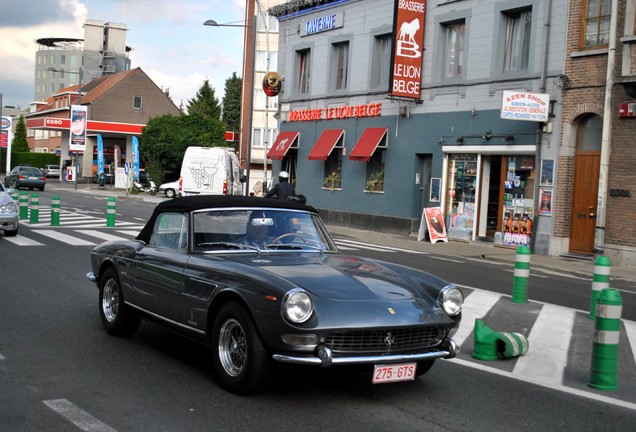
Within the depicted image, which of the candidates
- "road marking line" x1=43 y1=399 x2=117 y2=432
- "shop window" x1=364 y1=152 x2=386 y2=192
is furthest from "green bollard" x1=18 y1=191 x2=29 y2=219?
"road marking line" x1=43 y1=399 x2=117 y2=432

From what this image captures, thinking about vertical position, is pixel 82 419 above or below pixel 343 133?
below

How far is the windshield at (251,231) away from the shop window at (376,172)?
1938cm

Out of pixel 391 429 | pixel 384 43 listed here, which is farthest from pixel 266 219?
pixel 384 43

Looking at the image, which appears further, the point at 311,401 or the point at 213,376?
the point at 213,376

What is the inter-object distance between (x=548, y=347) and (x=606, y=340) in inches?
72.1

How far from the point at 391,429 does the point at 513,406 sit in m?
1.25

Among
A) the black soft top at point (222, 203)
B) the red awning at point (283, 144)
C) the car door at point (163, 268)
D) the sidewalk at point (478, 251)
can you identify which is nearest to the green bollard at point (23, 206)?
the sidewalk at point (478, 251)

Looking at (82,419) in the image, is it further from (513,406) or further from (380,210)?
(380,210)

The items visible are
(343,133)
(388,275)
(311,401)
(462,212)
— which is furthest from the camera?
(343,133)

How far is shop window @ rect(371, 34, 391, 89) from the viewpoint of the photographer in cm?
2617

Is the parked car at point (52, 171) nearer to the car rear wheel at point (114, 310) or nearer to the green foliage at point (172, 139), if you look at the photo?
the green foliage at point (172, 139)

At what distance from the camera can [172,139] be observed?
5562cm

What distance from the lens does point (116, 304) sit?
769cm

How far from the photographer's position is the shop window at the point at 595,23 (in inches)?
741
